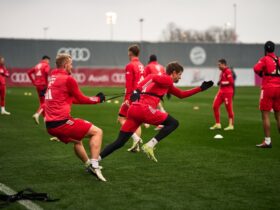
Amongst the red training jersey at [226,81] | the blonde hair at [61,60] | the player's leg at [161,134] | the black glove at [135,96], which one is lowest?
the player's leg at [161,134]

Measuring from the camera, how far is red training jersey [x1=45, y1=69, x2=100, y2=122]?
8070mm

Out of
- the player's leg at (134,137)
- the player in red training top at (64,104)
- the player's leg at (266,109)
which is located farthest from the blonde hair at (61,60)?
the player's leg at (266,109)

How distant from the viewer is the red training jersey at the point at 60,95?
A: 26.5ft

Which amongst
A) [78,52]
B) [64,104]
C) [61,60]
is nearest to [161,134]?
[64,104]

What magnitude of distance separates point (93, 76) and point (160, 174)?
37.7 meters

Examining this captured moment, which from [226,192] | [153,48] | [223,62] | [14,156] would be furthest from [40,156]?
[153,48]

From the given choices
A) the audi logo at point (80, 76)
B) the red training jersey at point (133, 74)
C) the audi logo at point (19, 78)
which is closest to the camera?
the red training jersey at point (133, 74)

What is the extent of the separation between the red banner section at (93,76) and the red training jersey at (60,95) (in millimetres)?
37071

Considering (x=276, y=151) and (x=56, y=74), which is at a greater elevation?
(x=56, y=74)

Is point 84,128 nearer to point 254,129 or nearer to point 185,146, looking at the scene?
point 185,146

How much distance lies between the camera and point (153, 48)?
5209 centimetres

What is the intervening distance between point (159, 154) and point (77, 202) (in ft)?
13.9

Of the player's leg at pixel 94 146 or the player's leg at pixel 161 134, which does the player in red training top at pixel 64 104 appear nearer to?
the player's leg at pixel 94 146

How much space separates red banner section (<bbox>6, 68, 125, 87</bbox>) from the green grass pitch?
3083 cm
